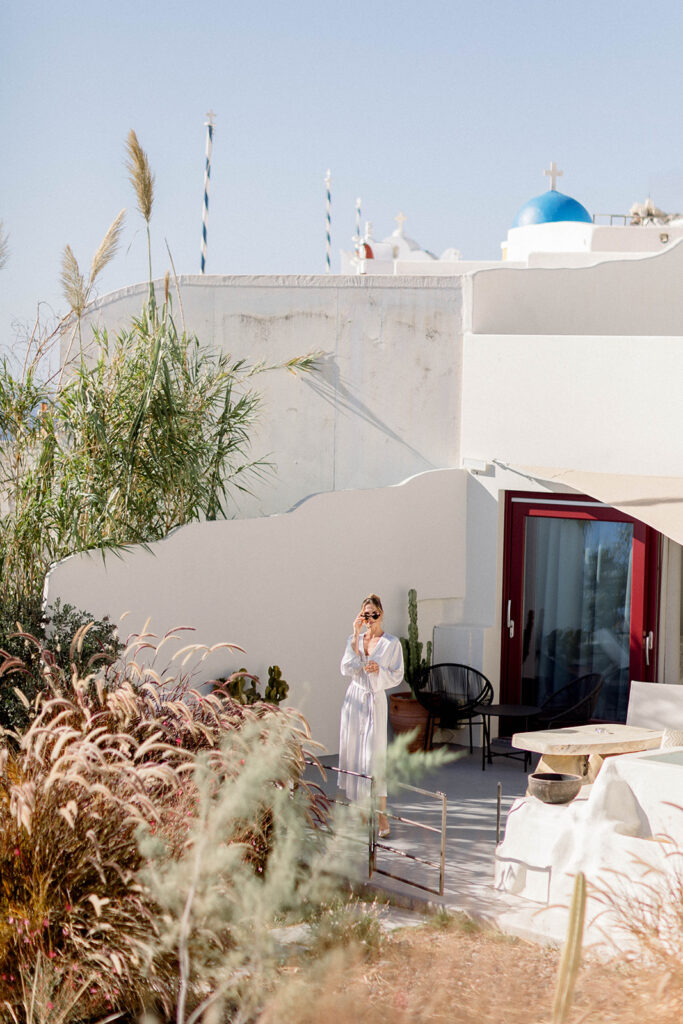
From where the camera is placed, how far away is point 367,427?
16.0m

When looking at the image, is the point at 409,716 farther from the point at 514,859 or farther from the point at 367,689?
the point at 514,859

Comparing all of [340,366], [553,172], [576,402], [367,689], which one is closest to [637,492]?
[576,402]

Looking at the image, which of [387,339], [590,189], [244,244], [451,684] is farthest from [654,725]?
[590,189]

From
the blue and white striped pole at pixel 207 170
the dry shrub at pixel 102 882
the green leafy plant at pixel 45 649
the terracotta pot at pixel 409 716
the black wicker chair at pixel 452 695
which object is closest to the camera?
the dry shrub at pixel 102 882

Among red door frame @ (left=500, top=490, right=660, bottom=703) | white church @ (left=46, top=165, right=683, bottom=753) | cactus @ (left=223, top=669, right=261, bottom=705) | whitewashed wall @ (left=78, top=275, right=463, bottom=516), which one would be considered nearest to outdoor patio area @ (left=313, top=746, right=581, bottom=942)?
cactus @ (left=223, top=669, right=261, bottom=705)

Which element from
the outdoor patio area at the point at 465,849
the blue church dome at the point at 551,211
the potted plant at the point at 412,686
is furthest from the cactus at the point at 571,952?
the blue church dome at the point at 551,211

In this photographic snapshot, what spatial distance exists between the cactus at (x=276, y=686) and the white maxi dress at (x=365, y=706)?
1.97m

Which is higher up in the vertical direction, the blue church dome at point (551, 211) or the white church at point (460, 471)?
the blue church dome at point (551, 211)

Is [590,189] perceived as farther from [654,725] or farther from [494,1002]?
[494,1002]

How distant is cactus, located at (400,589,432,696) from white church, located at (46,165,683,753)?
26cm

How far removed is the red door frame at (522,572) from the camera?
14.8 meters

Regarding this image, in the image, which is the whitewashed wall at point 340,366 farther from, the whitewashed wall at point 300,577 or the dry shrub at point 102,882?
the dry shrub at point 102,882

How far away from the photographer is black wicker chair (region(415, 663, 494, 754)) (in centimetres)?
1438

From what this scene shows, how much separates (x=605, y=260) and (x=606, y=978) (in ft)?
39.0
